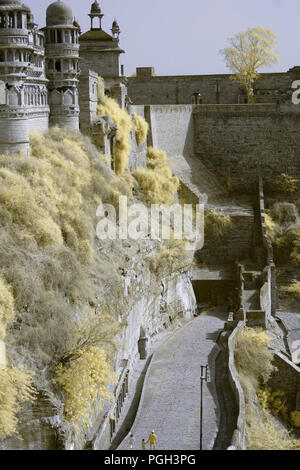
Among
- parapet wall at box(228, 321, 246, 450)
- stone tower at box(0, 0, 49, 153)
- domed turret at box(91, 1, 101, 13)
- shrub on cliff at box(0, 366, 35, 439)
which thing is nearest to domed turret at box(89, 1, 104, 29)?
domed turret at box(91, 1, 101, 13)

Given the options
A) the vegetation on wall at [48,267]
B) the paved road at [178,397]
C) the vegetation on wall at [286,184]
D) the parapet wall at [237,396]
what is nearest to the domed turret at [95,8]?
the vegetation on wall at [48,267]

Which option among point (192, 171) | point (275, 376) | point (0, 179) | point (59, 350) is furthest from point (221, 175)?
point (59, 350)

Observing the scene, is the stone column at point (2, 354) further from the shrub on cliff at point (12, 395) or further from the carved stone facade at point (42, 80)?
the carved stone facade at point (42, 80)

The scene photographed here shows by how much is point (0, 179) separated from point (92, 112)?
11.0 metres

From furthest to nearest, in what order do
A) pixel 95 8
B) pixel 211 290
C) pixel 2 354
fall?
1. pixel 95 8
2. pixel 211 290
3. pixel 2 354

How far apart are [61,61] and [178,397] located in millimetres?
17038

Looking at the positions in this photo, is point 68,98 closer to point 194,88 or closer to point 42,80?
point 42,80

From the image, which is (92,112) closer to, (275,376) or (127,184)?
(127,184)

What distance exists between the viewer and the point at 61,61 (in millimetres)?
32969

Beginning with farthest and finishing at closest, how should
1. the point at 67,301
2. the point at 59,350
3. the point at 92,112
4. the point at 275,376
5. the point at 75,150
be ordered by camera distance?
the point at 92,112 → the point at 75,150 → the point at 275,376 → the point at 67,301 → the point at 59,350

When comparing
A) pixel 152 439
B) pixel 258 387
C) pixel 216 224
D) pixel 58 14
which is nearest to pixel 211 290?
pixel 216 224

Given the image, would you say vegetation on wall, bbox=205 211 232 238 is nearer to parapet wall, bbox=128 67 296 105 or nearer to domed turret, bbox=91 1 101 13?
domed turret, bbox=91 1 101 13

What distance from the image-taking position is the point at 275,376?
2841 cm
